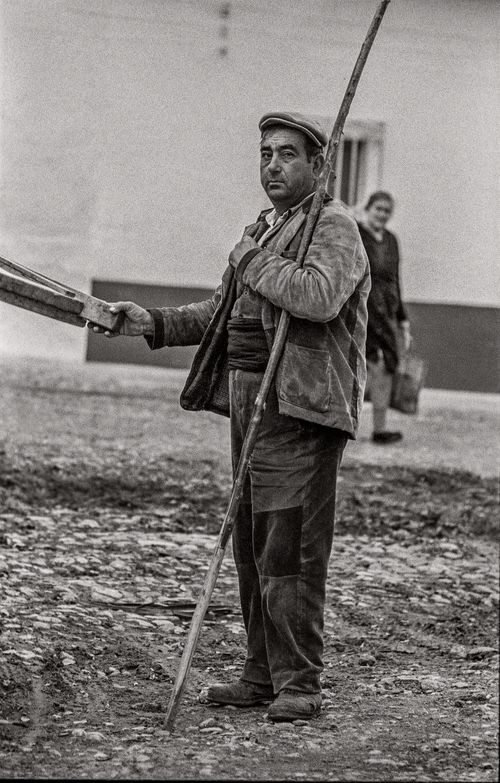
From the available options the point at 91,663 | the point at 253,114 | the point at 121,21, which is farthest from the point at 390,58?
the point at 91,663

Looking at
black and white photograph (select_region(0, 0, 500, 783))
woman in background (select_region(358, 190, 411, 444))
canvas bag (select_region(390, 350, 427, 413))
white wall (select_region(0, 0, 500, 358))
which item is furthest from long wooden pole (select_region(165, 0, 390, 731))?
white wall (select_region(0, 0, 500, 358))

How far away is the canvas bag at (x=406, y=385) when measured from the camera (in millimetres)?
11445

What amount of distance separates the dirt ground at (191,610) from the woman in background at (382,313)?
0.47m

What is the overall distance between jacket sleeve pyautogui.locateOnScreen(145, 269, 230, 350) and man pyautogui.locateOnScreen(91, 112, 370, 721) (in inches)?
8.9

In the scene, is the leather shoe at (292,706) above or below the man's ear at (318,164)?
below

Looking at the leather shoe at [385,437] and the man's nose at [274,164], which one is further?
the leather shoe at [385,437]

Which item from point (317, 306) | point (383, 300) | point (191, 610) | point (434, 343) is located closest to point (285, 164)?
point (317, 306)

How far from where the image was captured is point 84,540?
769 centimetres

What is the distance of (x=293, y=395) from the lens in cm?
446

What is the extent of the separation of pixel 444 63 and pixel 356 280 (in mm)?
9780

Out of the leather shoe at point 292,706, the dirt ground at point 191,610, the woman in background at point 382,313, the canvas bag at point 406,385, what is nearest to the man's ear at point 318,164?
the leather shoe at point 292,706

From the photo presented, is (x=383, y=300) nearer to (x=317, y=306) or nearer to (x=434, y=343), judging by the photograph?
(x=434, y=343)

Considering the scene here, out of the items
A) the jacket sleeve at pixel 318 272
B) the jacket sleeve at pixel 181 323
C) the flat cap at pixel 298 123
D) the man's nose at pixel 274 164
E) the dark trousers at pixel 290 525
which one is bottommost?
the dark trousers at pixel 290 525

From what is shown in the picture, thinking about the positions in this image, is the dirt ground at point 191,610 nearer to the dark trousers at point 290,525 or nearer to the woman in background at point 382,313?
the dark trousers at point 290,525
